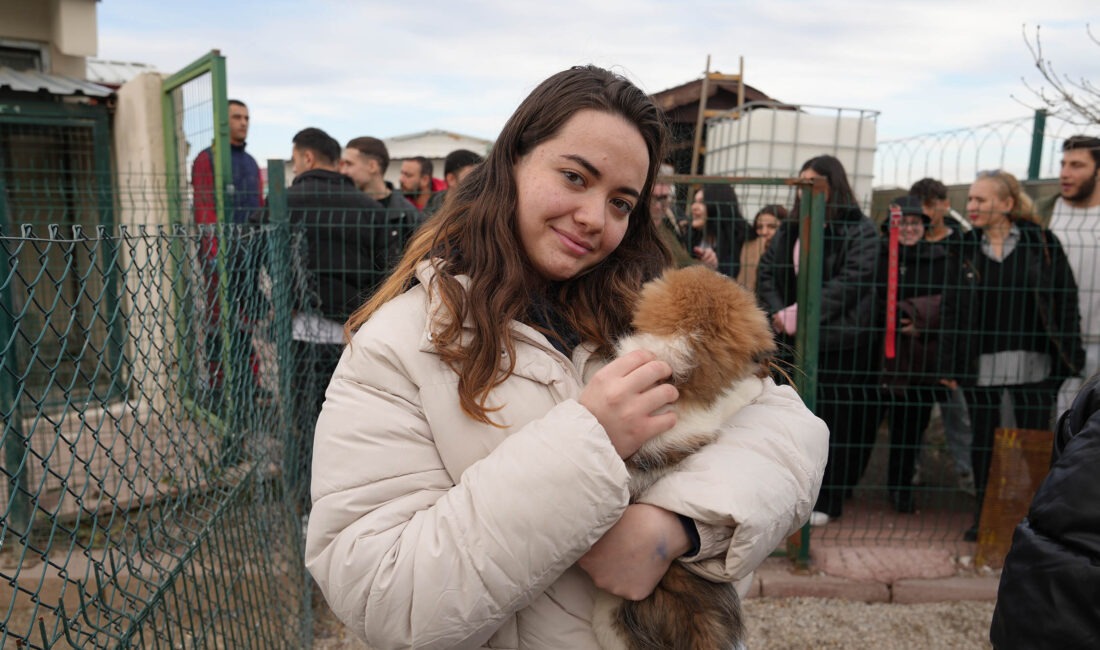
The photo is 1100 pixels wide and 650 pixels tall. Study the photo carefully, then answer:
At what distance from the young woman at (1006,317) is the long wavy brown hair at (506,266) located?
380 centimetres

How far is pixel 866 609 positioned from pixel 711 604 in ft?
11.8

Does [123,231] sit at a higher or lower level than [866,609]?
higher

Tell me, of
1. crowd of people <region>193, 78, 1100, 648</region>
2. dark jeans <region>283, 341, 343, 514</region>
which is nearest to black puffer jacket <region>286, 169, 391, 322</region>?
dark jeans <region>283, 341, 343, 514</region>

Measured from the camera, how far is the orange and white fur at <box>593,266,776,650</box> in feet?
4.99

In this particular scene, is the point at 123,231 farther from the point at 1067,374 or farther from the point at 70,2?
the point at 70,2

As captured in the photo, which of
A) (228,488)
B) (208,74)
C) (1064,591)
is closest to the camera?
(1064,591)

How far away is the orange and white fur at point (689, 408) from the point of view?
1522 millimetres

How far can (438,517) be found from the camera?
4.39ft

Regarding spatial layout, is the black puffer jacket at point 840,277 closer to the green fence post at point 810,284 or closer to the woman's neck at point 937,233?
the green fence post at point 810,284

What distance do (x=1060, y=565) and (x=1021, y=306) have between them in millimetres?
4412

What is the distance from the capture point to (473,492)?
133 cm

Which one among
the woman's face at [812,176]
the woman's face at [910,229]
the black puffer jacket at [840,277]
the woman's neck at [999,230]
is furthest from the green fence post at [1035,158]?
the black puffer jacket at [840,277]

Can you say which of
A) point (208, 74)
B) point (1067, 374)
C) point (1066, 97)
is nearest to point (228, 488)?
point (208, 74)

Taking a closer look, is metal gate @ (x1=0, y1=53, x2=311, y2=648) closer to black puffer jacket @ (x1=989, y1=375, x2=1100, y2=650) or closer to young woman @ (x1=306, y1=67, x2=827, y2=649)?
young woman @ (x1=306, y1=67, x2=827, y2=649)
